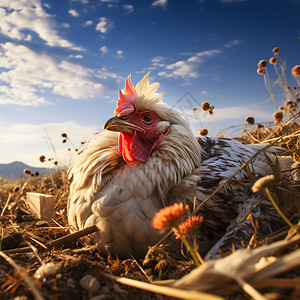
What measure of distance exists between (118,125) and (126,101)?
0.28 metres

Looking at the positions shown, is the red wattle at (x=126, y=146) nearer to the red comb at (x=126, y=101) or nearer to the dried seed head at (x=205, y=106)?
the red comb at (x=126, y=101)

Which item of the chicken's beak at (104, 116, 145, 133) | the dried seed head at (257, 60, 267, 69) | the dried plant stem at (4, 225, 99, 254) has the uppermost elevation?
the dried seed head at (257, 60, 267, 69)

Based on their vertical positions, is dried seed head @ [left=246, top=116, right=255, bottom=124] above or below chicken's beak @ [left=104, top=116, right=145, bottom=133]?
below

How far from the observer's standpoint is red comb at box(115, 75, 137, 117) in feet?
7.50

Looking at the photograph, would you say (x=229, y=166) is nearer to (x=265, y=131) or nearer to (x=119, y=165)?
(x=119, y=165)

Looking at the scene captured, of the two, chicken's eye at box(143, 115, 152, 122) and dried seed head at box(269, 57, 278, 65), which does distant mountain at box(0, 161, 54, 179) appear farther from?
dried seed head at box(269, 57, 278, 65)

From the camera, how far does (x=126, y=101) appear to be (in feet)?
7.70

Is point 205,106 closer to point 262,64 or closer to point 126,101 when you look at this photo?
point 262,64

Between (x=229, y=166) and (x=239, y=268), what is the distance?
5.15ft

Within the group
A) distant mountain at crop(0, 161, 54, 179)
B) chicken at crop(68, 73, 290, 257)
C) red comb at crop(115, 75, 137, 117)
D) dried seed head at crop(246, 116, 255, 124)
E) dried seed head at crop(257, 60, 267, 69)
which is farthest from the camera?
distant mountain at crop(0, 161, 54, 179)

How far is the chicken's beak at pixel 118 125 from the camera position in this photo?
2.13m

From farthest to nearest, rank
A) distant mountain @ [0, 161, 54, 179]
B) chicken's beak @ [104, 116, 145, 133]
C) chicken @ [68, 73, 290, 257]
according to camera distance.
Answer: distant mountain @ [0, 161, 54, 179]
chicken's beak @ [104, 116, 145, 133]
chicken @ [68, 73, 290, 257]

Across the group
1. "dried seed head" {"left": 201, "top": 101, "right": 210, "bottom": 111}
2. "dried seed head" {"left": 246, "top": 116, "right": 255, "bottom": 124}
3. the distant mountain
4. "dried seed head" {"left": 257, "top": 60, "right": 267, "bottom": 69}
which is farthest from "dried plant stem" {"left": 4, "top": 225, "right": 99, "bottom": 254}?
"dried seed head" {"left": 257, "top": 60, "right": 267, "bottom": 69}

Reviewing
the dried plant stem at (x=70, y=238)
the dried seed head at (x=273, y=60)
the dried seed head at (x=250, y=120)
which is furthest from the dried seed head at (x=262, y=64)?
the dried plant stem at (x=70, y=238)
